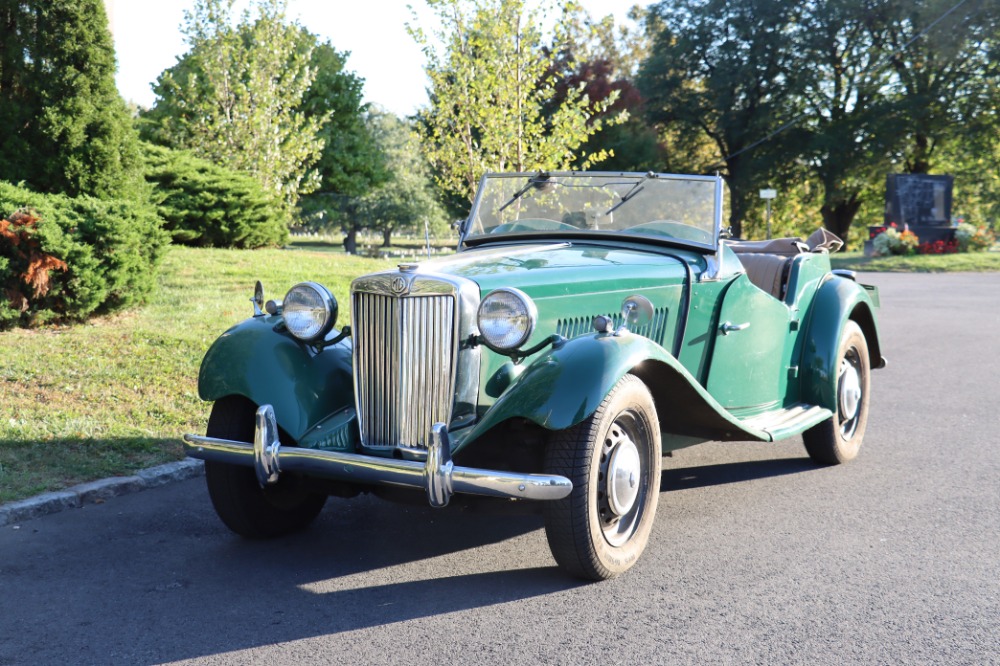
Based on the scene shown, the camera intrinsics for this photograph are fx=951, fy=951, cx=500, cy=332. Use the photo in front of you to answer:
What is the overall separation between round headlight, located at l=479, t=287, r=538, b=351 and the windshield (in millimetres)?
1581

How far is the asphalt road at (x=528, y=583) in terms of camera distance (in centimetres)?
334

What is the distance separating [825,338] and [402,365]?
3016 millimetres

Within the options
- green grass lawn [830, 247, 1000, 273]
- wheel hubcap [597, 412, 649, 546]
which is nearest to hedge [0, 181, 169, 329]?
wheel hubcap [597, 412, 649, 546]

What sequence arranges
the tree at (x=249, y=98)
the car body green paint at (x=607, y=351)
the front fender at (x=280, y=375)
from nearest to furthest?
the car body green paint at (x=607, y=351) < the front fender at (x=280, y=375) < the tree at (x=249, y=98)

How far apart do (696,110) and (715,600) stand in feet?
127

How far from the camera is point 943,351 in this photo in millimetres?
11164

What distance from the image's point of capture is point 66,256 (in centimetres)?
879

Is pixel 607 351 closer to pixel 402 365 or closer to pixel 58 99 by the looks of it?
pixel 402 365

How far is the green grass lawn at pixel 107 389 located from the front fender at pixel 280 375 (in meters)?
1.49

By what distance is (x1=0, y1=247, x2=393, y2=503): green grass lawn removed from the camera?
5.63 m

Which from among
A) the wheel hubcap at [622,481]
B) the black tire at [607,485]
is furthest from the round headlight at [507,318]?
the wheel hubcap at [622,481]

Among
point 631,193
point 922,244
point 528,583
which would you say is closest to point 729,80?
point 922,244

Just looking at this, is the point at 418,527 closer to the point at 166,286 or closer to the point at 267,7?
the point at 166,286

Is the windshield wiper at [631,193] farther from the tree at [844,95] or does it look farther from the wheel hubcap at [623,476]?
the tree at [844,95]
